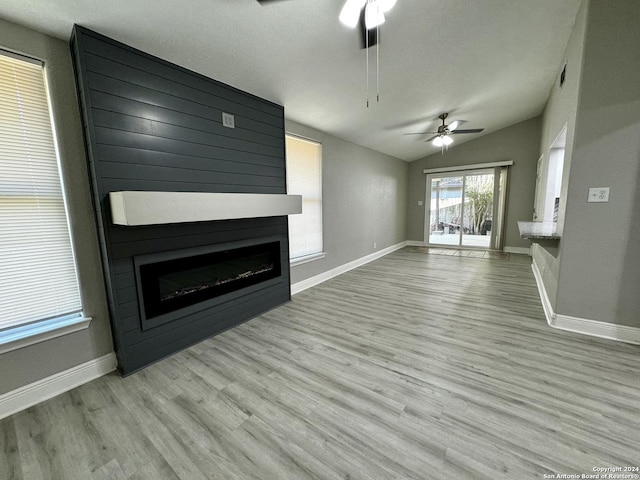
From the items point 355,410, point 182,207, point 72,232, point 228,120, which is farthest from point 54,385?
point 228,120

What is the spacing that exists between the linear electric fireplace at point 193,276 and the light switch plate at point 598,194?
326 cm

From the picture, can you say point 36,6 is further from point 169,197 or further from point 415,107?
point 415,107

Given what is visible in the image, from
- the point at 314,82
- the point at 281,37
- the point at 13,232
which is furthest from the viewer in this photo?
the point at 314,82

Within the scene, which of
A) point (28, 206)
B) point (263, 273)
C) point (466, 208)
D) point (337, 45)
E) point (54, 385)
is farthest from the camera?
point (466, 208)

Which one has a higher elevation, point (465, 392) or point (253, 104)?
point (253, 104)

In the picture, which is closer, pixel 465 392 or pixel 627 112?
pixel 465 392

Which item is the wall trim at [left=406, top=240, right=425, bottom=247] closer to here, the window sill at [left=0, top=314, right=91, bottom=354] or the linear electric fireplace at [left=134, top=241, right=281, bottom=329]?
the linear electric fireplace at [left=134, top=241, right=281, bottom=329]

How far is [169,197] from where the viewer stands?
6.55 ft

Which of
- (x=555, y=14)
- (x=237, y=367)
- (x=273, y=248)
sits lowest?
(x=237, y=367)

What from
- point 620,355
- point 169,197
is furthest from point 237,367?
point 620,355

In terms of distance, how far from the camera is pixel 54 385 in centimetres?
186

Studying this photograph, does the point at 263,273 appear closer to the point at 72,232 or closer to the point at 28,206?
the point at 72,232

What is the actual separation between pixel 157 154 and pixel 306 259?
2.43 meters

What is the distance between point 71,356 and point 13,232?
97 centimetres
